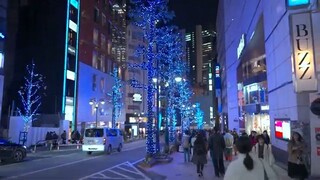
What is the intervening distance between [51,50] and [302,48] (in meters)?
41.3

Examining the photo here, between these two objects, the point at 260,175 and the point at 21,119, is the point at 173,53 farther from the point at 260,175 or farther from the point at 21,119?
the point at 260,175

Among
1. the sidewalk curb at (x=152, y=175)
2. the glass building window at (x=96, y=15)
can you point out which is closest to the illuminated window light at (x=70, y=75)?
the glass building window at (x=96, y=15)


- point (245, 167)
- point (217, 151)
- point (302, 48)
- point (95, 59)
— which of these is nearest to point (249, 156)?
point (245, 167)

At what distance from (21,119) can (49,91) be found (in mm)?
14331

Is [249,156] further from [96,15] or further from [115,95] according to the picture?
[96,15]

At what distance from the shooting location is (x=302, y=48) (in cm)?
1430

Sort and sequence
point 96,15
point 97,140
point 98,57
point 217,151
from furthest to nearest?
point 98,57 < point 96,15 < point 97,140 < point 217,151

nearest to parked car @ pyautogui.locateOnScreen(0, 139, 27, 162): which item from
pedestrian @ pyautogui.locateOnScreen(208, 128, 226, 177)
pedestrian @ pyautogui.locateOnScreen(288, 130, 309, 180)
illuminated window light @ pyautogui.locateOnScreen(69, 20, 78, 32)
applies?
pedestrian @ pyautogui.locateOnScreen(208, 128, 226, 177)

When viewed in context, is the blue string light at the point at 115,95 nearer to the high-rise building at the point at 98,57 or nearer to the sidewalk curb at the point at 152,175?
the high-rise building at the point at 98,57

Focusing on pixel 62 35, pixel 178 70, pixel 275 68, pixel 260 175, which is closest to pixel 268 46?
pixel 275 68

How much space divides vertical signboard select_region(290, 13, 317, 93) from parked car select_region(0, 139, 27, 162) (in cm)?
1655

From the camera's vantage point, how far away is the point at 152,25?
2288 cm

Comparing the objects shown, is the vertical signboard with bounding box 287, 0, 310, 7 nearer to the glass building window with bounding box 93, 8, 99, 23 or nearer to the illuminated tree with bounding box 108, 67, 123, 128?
the illuminated tree with bounding box 108, 67, 123, 128

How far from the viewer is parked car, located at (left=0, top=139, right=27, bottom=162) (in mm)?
21328
